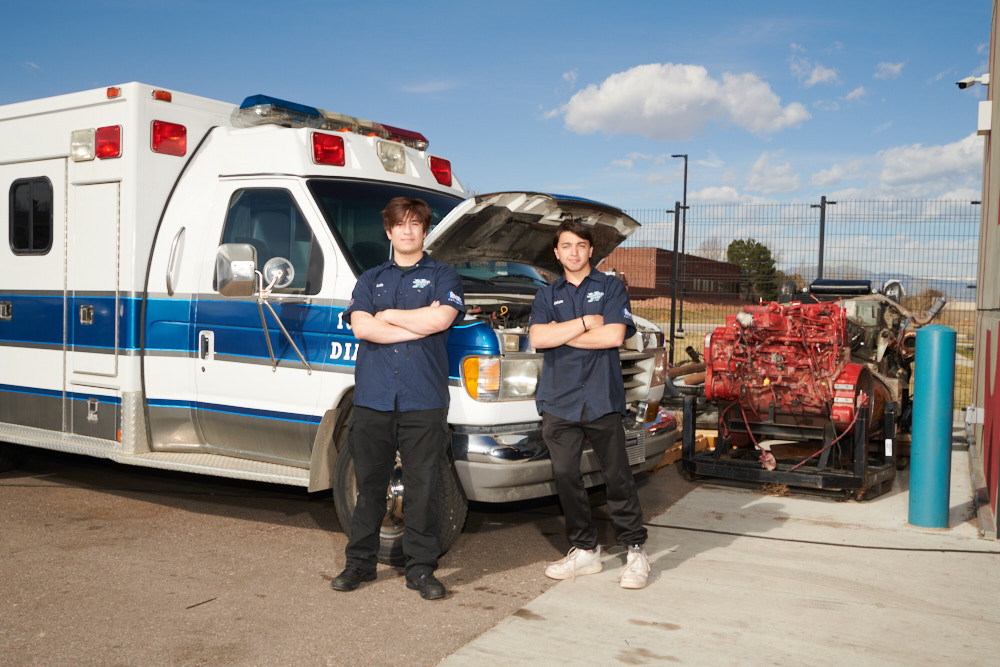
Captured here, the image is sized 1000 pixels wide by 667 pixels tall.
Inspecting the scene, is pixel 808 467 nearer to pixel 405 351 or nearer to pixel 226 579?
pixel 405 351

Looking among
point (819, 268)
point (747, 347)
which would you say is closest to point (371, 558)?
point (747, 347)

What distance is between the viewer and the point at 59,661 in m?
3.87

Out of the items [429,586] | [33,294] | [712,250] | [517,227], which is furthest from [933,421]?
[712,250]

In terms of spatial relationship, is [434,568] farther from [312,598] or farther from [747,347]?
[747,347]

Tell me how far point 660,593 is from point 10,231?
18.5 feet

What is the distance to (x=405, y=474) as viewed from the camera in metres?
4.70

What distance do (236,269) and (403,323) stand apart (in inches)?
47.0

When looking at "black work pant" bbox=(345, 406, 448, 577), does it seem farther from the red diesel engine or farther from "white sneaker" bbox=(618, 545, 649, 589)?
the red diesel engine

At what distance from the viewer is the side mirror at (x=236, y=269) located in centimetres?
510

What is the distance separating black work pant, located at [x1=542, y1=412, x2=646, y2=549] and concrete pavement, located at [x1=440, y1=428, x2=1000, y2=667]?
0.39 m

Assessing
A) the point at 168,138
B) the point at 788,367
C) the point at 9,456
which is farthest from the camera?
the point at 9,456

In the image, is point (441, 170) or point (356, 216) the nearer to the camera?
point (356, 216)

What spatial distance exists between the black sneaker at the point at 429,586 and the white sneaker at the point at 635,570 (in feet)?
3.30

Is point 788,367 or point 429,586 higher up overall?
point 788,367
